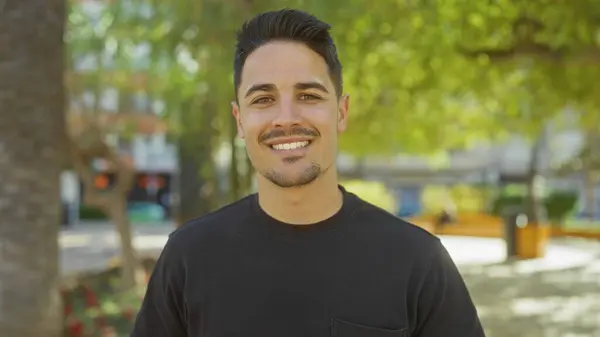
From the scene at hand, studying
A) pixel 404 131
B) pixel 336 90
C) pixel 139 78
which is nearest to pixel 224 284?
pixel 336 90

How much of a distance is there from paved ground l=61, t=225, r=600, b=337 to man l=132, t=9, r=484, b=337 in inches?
323

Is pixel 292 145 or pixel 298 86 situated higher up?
pixel 298 86

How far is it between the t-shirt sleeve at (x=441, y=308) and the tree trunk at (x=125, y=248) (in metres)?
9.61

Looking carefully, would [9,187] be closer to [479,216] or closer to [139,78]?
[139,78]

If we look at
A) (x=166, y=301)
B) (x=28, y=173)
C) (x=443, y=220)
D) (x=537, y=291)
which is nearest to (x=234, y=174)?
(x=537, y=291)

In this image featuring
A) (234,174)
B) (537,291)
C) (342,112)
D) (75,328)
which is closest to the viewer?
(342,112)

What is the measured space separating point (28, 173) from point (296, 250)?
15.2ft

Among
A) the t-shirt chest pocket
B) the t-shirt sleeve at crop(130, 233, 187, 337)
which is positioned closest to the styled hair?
the t-shirt sleeve at crop(130, 233, 187, 337)

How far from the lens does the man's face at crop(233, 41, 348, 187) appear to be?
84.7 inches

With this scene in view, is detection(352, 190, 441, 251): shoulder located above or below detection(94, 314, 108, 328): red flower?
above

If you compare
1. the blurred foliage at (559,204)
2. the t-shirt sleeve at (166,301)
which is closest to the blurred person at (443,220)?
the blurred foliage at (559,204)

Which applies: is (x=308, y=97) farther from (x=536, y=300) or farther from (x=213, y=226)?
(x=536, y=300)

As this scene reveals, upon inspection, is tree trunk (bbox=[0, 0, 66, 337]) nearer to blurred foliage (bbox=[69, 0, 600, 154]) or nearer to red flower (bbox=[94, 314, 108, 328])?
red flower (bbox=[94, 314, 108, 328])

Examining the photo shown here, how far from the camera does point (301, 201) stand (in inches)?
86.0
